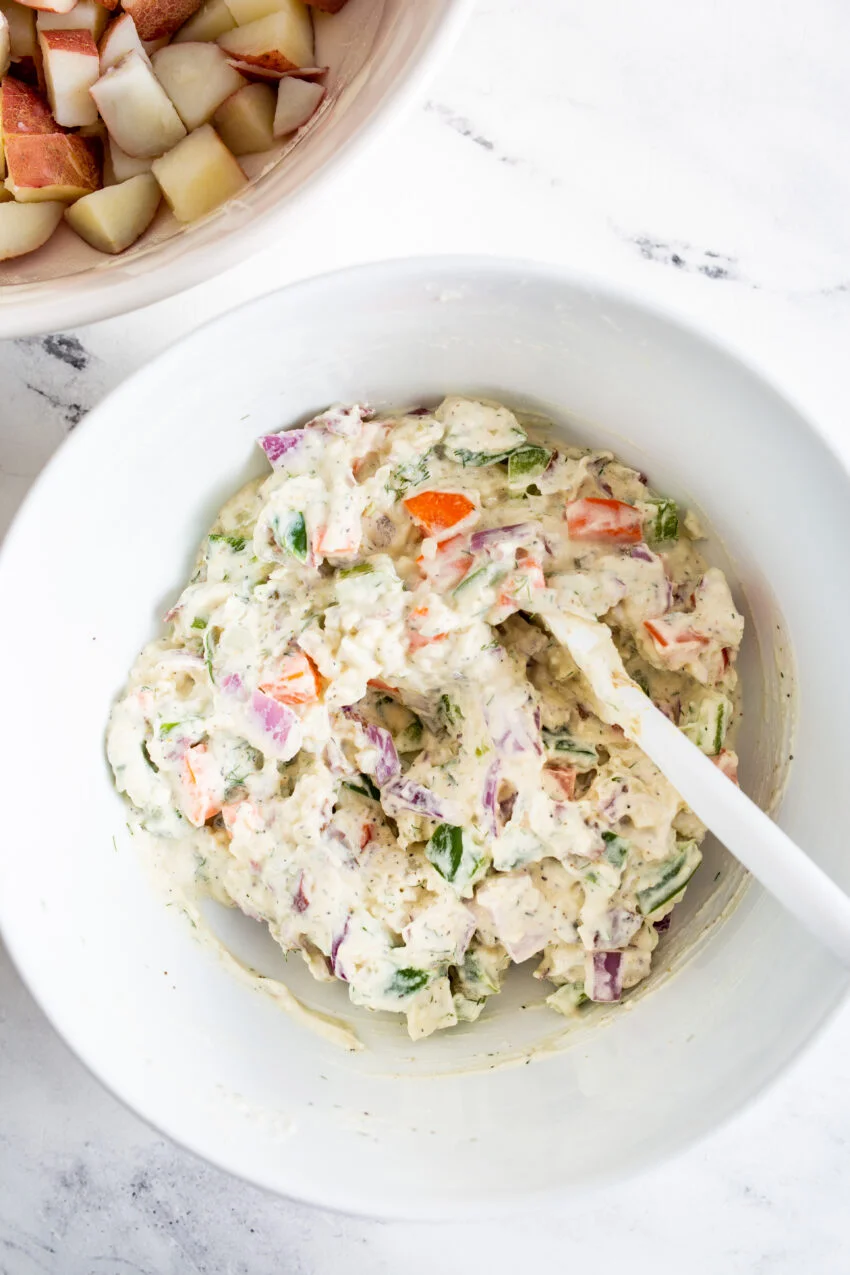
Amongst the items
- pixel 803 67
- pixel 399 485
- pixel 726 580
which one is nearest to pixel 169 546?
pixel 399 485

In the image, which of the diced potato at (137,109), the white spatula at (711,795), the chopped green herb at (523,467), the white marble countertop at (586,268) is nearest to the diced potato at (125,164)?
the diced potato at (137,109)

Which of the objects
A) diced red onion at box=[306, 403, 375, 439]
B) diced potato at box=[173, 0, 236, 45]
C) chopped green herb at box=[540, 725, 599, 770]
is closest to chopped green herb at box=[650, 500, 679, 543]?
chopped green herb at box=[540, 725, 599, 770]

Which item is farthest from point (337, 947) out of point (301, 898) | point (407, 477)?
point (407, 477)

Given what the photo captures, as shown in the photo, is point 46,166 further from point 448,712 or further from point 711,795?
point 711,795

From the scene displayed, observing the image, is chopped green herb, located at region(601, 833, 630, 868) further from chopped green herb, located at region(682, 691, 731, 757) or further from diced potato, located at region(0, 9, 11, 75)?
diced potato, located at region(0, 9, 11, 75)

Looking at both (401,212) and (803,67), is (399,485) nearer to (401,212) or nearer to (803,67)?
(401,212)

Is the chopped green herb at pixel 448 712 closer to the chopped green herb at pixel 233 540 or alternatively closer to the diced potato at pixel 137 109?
the chopped green herb at pixel 233 540
